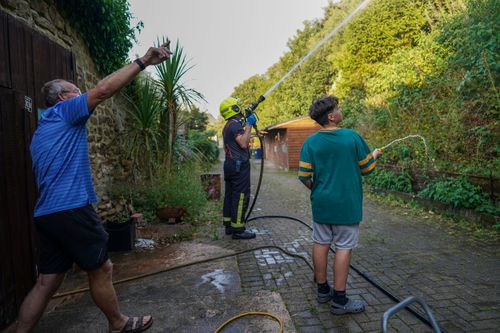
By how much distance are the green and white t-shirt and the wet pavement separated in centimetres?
82

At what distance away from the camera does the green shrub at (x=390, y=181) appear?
300 inches

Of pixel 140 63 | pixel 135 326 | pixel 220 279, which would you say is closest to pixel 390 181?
pixel 220 279

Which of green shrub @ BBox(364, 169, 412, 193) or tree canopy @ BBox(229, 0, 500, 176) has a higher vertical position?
tree canopy @ BBox(229, 0, 500, 176)

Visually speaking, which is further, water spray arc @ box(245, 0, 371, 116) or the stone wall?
water spray arc @ box(245, 0, 371, 116)

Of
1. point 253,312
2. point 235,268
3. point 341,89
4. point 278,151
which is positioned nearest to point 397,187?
point 235,268

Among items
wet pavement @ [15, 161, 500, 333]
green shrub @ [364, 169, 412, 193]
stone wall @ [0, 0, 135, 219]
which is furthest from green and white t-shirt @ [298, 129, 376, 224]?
green shrub @ [364, 169, 412, 193]

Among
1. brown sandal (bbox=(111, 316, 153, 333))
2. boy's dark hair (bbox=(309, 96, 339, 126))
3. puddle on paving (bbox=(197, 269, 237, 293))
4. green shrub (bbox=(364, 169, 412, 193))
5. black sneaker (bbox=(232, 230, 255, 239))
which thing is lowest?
puddle on paving (bbox=(197, 269, 237, 293))

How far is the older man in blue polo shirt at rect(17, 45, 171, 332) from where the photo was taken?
2.15 metres

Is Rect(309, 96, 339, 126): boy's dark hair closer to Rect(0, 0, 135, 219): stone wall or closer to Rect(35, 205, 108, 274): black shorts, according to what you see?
Rect(35, 205, 108, 274): black shorts

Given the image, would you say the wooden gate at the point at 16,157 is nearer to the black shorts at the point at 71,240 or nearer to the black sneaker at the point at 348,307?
the black shorts at the point at 71,240

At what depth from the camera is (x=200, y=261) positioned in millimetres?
4082

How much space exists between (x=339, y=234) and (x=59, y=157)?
2105 mm

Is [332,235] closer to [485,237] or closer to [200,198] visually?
[485,237]

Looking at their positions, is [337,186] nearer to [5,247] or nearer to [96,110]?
[5,247]
